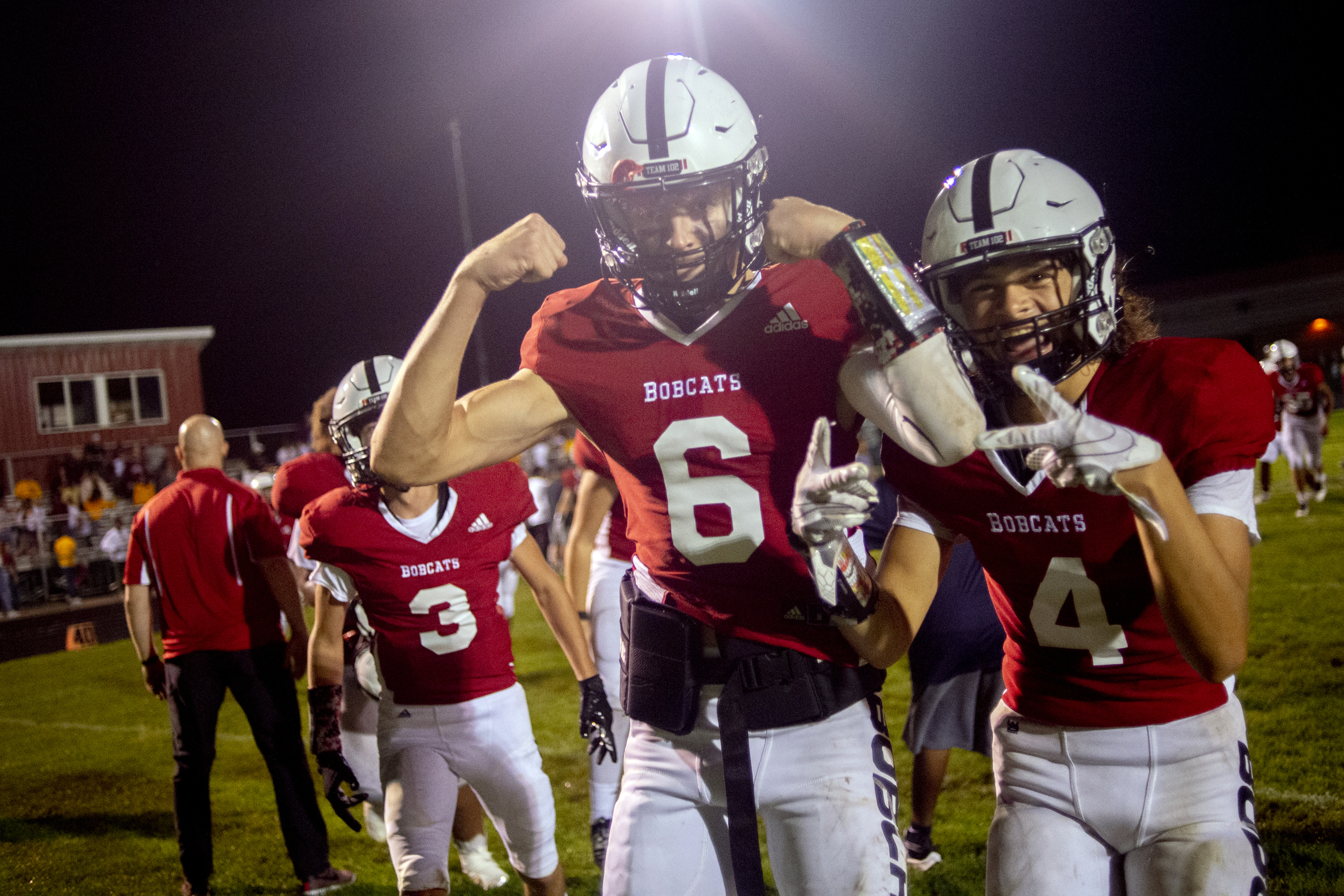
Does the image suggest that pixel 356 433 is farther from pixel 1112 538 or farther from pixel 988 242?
pixel 1112 538

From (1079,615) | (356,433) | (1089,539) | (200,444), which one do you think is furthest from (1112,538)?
(200,444)

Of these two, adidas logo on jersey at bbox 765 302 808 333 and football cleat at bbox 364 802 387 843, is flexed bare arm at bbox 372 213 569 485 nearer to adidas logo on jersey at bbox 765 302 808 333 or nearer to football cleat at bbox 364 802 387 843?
adidas logo on jersey at bbox 765 302 808 333

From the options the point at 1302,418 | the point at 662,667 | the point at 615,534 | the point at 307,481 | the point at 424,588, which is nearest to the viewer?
Result: the point at 662,667

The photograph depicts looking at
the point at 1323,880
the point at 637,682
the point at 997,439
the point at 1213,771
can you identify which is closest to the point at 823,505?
the point at 997,439

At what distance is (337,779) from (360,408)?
150 centimetres

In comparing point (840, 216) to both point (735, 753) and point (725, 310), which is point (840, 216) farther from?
point (735, 753)

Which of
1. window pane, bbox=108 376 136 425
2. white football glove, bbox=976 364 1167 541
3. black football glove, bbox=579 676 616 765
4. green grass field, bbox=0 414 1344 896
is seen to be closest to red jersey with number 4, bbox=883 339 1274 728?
white football glove, bbox=976 364 1167 541

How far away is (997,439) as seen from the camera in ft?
5.72

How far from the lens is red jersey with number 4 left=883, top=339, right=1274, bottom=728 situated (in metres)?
1.95

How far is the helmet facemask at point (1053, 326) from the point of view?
2.12 m

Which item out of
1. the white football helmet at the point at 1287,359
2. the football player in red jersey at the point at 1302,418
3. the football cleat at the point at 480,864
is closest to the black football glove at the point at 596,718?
the football cleat at the point at 480,864

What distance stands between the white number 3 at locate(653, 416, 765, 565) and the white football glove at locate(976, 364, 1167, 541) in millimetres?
598

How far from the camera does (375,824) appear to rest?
5387mm

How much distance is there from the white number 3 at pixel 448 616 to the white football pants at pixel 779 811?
1.45m
